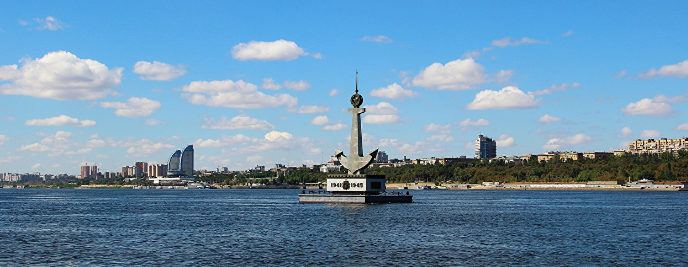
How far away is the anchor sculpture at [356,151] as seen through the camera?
132 metres

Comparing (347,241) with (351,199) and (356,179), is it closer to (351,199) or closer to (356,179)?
(351,199)

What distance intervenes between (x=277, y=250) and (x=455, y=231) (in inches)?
988

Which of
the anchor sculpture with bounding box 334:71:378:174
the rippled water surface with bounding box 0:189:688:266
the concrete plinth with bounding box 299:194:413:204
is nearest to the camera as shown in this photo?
the rippled water surface with bounding box 0:189:688:266

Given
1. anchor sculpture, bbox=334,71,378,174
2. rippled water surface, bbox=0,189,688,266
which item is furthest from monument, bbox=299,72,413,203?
rippled water surface, bbox=0,189,688,266

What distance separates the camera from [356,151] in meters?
134

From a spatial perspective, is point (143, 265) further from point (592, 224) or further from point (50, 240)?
point (592, 224)

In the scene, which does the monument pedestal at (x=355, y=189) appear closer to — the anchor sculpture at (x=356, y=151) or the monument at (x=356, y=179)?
the monument at (x=356, y=179)

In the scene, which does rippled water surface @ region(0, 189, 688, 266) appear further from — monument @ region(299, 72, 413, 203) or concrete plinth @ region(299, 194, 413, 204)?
monument @ region(299, 72, 413, 203)

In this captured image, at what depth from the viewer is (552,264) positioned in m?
50.5

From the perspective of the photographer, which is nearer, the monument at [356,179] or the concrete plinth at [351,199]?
the concrete plinth at [351,199]

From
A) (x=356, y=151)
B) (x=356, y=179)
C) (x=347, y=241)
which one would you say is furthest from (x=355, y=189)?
(x=347, y=241)

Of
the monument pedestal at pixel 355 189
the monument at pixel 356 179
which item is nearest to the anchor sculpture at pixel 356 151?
the monument at pixel 356 179

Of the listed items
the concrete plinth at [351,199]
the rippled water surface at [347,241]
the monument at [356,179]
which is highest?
the monument at [356,179]

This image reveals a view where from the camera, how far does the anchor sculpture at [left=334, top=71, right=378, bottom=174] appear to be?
433ft
